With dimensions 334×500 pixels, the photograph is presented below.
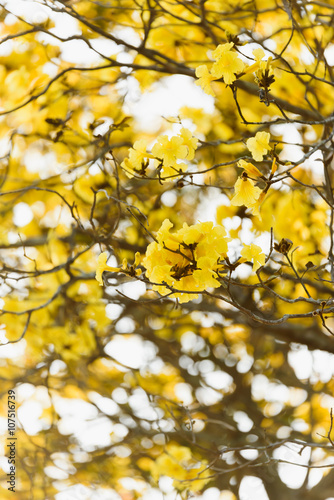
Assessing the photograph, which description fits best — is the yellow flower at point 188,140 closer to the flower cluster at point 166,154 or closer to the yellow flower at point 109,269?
the flower cluster at point 166,154

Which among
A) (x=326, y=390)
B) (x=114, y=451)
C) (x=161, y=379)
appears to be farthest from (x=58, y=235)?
(x=326, y=390)

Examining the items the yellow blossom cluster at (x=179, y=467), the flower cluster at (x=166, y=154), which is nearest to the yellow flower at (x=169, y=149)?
the flower cluster at (x=166, y=154)

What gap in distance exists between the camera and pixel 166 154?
1.17m

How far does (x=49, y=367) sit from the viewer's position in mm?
2635

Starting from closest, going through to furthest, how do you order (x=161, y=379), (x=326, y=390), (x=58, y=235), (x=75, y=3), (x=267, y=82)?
(x=267, y=82) < (x=75, y=3) < (x=58, y=235) < (x=326, y=390) < (x=161, y=379)

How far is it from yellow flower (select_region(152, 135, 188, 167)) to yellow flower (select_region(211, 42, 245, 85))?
0.19m

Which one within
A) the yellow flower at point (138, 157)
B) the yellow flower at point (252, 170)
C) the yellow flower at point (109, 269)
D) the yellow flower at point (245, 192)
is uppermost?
the yellow flower at point (138, 157)

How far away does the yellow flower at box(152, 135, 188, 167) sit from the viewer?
1162 millimetres

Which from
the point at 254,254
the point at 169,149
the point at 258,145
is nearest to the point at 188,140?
the point at 169,149

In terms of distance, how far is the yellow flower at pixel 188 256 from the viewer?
915 mm

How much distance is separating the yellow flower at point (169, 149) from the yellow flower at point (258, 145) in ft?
0.62

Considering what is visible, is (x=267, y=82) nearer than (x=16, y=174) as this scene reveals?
Yes

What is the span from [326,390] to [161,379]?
107cm

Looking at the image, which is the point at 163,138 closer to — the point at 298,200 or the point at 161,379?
the point at 298,200
